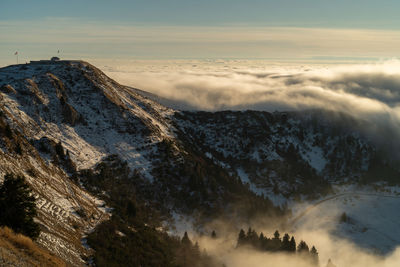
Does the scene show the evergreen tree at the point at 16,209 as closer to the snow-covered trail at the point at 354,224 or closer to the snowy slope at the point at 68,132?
the snowy slope at the point at 68,132

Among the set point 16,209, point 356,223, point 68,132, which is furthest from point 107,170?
point 356,223

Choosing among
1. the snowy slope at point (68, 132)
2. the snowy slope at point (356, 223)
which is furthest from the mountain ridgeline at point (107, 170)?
the snowy slope at point (356, 223)

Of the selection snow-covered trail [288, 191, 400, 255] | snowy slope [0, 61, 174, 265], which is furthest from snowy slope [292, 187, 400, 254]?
snowy slope [0, 61, 174, 265]

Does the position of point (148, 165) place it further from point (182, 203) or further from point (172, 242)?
point (172, 242)

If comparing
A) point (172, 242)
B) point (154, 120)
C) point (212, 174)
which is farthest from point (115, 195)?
point (154, 120)

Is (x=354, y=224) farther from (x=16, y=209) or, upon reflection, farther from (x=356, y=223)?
(x=16, y=209)

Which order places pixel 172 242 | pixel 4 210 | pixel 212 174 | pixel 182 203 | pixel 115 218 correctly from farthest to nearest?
pixel 212 174 < pixel 182 203 < pixel 172 242 < pixel 115 218 < pixel 4 210
